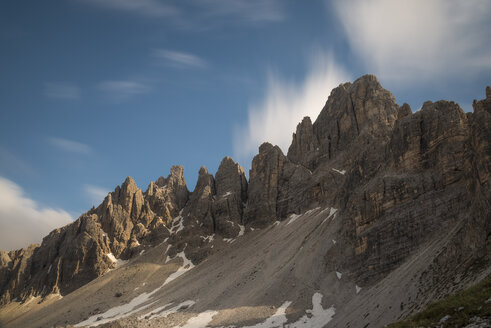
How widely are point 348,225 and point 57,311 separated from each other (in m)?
79.2

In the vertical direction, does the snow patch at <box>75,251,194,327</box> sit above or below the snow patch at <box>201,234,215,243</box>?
below

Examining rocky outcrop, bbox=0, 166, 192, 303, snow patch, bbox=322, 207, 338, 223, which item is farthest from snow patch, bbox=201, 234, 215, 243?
Answer: snow patch, bbox=322, 207, 338, 223

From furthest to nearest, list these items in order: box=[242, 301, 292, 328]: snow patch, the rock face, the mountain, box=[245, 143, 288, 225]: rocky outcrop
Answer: the rock face → box=[245, 143, 288, 225]: rocky outcrop → box=[242, 301, 292, 328]: snow patch → the mountain

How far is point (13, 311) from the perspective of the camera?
127 metres

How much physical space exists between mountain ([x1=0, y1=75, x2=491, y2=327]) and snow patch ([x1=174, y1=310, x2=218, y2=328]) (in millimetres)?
349

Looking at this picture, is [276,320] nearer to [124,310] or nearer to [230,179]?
[124,310]

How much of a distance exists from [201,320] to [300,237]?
95.9 feet

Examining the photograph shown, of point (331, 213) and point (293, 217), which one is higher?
point (293, 217)

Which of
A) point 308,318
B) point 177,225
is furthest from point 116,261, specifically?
point 308,318

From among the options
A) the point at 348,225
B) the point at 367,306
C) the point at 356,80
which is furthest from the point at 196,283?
the point at 356,80

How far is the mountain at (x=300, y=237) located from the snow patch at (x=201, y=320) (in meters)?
0.35

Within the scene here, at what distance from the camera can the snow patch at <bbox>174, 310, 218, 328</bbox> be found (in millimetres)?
70975

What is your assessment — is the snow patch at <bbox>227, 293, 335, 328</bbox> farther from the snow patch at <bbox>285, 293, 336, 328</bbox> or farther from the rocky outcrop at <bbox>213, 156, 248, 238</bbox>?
the rocky outcrop at <bbox>213, 156, 248, 238</bbox>

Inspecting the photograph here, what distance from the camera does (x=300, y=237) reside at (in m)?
92.1
